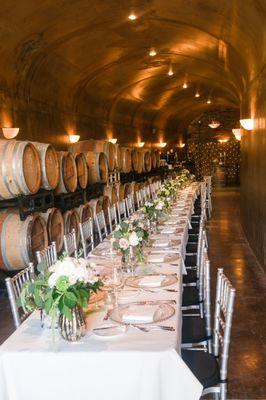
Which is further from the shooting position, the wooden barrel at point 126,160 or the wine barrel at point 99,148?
the wooden barrel at point 126,160

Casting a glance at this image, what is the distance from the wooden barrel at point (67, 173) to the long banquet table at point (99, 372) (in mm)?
4678

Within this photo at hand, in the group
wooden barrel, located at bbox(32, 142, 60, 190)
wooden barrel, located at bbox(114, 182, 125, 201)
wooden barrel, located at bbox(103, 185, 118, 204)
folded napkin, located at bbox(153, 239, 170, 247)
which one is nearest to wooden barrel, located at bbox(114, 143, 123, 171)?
wooden barrel, located at bbox(114, 182, 125, 201)

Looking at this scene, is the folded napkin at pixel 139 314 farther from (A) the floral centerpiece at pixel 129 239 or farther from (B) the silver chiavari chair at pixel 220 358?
(A) the floral centerpiece at pixel 129 239

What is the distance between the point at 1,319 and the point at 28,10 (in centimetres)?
417

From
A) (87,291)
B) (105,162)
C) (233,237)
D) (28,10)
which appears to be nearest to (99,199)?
(105,162)

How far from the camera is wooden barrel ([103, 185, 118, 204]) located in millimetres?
9559

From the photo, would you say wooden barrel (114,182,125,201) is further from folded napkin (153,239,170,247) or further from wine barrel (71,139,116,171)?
folded napkin (153,239,170,247)

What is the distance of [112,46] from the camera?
9.26m

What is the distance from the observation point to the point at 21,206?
18.0ft

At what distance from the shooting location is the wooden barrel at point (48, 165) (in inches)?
236

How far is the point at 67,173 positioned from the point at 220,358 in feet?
15.9

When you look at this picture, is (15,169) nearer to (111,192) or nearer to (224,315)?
(224,315)

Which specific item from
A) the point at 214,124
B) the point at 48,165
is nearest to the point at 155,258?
the point at 48,165

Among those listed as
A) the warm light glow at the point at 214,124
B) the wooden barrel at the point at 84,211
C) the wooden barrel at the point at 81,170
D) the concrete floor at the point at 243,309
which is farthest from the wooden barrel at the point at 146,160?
the warm light glow at the point at 214,124
